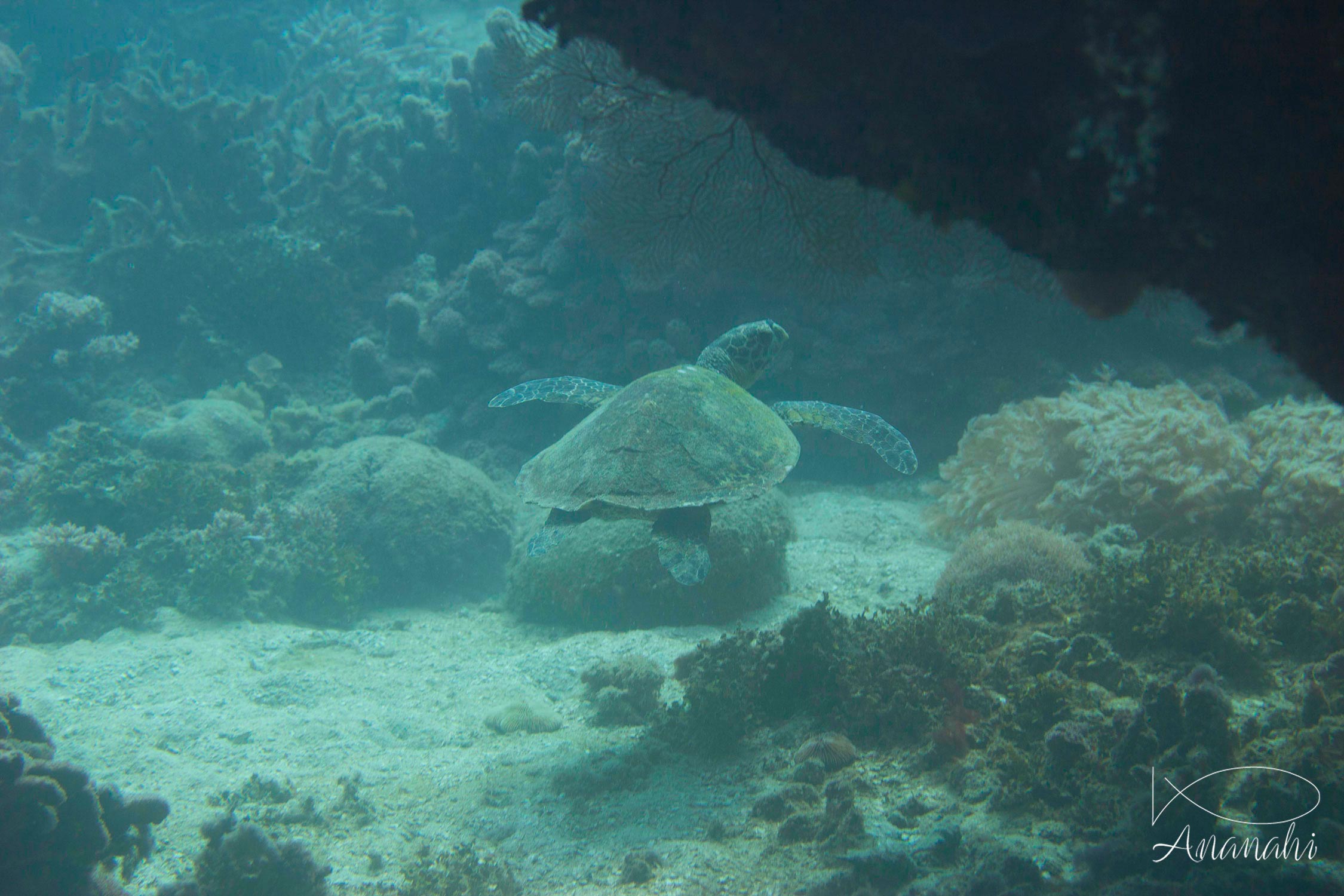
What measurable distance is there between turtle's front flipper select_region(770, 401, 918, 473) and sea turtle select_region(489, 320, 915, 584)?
0.03m

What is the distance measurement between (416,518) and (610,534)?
334 centimetres

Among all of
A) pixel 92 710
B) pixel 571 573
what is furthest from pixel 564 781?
pixel 92 710

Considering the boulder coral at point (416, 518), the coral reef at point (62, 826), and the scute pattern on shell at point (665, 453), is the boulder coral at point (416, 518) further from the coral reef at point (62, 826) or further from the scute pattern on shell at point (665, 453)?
the coral reef at point (62, 826)

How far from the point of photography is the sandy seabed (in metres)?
3.35

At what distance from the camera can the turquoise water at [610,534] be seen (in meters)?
3.13

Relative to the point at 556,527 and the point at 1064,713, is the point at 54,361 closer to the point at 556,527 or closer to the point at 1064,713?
the point at 556,527

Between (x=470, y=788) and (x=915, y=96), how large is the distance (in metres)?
4.51

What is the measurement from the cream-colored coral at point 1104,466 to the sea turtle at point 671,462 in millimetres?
2081

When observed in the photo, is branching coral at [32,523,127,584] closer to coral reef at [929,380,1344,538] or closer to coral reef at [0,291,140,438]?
coral reef at [0,291,140,438]

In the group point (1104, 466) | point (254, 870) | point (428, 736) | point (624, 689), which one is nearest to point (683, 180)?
point (624, 689)

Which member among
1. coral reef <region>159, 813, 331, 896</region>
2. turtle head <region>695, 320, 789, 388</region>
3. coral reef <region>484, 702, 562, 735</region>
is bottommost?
coral reef <region>159, 813, 331, 896</region>

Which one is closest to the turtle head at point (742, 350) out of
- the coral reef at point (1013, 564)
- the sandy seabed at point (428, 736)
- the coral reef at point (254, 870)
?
the sandy seabed at point (428, 736)

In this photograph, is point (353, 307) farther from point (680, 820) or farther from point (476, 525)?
point (680, 820)

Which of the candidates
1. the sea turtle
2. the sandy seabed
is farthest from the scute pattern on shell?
the sandy seabed
